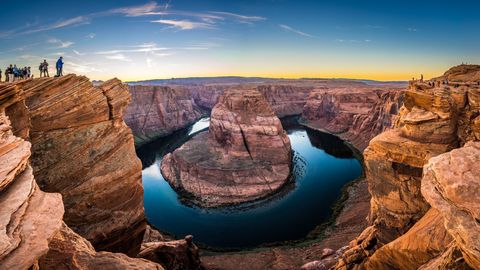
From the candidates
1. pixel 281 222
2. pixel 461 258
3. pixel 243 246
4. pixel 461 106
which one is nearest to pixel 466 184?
pixel 461 258

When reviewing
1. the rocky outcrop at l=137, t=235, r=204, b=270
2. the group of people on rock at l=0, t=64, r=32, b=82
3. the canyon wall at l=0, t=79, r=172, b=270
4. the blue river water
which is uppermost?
the group of people on rock at l=0, t=64, r=32, b=82

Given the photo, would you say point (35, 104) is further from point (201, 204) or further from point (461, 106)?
point (201, 204)

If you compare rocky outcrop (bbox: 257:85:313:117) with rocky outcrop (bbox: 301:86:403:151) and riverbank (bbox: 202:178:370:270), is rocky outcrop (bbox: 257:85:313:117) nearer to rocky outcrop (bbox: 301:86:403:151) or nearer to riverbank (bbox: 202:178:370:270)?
rocky outcrop (bbox: 301:86:403:151)

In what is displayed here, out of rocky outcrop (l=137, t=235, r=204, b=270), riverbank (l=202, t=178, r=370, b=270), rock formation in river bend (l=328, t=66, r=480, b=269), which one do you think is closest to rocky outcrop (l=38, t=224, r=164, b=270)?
rock formation in river bend (l=328, t=66, r=480, b=269)

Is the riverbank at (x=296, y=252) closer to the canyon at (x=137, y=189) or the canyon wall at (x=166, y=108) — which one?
the canyon at (x=137, y=189)

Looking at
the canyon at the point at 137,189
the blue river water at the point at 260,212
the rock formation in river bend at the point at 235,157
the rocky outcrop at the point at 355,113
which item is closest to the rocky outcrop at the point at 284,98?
the rocky outcrop at the point at 355,113

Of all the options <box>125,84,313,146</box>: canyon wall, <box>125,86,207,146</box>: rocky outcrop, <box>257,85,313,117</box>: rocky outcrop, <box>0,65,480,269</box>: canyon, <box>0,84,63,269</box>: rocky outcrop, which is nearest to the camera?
<box>0,84,63,269</box>: rocky outcrop
